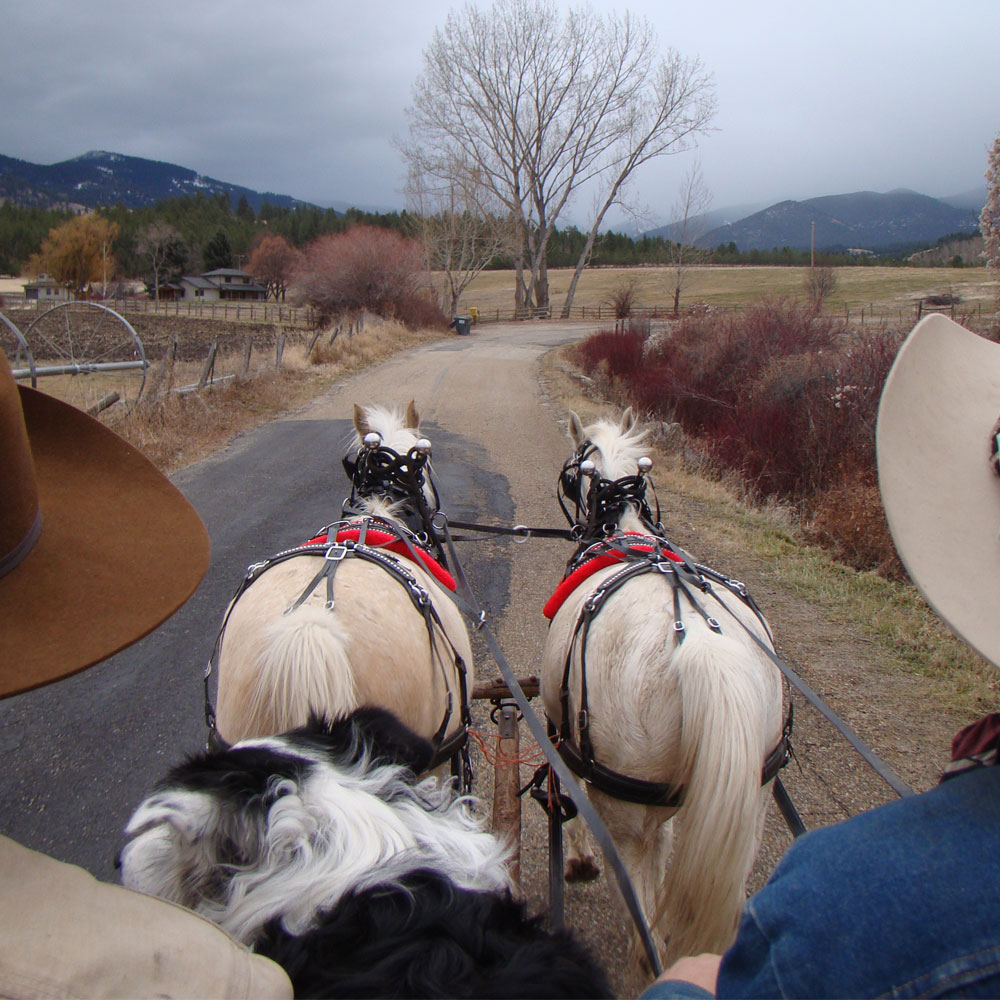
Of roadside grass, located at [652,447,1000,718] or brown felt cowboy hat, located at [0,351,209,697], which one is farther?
roadside grass, located at [652,447,1000,718]

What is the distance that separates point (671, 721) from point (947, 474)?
1384 millimetres

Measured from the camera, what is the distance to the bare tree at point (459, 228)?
4203 centimetres

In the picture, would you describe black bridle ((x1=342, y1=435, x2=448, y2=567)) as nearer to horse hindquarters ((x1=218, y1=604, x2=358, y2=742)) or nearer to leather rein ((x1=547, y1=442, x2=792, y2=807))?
leather rein ((x1=547, y1=442, x2=792, y2=807))

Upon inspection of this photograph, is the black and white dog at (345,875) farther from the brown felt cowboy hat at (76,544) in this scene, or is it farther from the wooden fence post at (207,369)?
the wooden fence post at (207,369)

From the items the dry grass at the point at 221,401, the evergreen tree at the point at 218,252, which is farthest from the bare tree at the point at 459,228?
the evergreen tree at the point at 218,252

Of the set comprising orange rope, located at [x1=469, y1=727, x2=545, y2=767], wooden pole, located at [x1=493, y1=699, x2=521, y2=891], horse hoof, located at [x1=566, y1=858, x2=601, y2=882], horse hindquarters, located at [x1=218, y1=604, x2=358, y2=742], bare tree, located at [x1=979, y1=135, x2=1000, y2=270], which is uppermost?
bare tree, located at [x1=979, y1=135, x2=1000, y2=270]

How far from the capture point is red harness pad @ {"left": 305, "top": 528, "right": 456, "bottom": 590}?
9.68 ft

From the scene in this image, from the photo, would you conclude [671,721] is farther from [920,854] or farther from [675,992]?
[920,854]

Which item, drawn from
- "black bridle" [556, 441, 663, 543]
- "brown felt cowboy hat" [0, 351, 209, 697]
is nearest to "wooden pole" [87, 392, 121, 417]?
"black bridle" [556, 441, 663, 543]

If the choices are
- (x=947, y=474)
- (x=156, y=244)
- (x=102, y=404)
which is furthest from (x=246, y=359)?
(x=156, y=244)

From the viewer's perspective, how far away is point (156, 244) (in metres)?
85.8

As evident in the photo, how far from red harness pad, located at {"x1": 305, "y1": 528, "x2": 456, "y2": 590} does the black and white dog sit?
1.49 meters

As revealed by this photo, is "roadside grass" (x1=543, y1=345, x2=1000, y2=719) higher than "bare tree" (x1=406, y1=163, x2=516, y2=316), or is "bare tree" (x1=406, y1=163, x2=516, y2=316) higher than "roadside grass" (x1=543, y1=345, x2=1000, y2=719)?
"bare tree" (x1=406, y1=163, x2=516, y2=316)

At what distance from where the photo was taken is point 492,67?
39.3 meters
